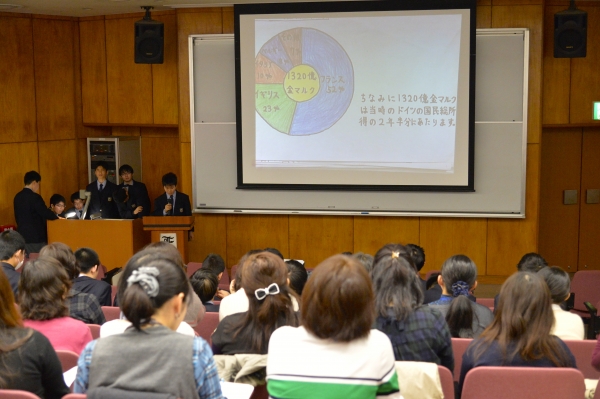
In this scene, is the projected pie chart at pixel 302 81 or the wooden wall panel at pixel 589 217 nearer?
the projected pie chart at pixel 302 81

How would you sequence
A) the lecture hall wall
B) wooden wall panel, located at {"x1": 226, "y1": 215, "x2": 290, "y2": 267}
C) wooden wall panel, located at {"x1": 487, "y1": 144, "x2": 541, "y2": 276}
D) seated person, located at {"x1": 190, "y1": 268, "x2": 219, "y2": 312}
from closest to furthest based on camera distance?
1. seated person, located at {"x1": 190, "y1": 268, "x2": 219, "y2": 312}
2. wooden wall panel, located at {"x1": 487, "y1": 144, "x2": 541, "y2": 276}
3. the lecture hall wall
4. wooden wall panel, located at {"x1": 226, "y1": 215, "x2": 290, "y2": 267}

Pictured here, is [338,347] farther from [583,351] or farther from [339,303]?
[583,351]

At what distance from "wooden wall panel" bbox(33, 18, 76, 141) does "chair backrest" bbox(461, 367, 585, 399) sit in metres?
7.52

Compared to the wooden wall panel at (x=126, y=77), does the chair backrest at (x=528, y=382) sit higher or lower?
lower

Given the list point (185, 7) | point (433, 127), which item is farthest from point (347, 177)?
point (185, 7)

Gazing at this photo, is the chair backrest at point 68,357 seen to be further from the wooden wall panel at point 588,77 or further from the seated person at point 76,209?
the wooden wall panel at point 588,77

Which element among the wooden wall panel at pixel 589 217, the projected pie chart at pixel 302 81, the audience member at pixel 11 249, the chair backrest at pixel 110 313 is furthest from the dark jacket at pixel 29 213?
the wooden wall panel at pixel 589 217

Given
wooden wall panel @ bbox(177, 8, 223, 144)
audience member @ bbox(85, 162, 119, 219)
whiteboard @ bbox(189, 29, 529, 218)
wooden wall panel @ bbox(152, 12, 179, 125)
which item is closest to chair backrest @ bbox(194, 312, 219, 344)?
whiteboard @ bbox(189, 29, 529, 218)

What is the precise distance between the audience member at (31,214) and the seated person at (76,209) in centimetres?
26

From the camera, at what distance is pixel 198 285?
14.3ft

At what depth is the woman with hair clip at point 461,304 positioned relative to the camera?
359cm

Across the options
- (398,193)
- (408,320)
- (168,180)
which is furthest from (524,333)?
(168,180)

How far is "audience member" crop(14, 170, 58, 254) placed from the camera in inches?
307

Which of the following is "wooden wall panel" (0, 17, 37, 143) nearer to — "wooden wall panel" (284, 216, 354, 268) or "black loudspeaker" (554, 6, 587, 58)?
"wooden wall panel" (284, 216, 354, 268)
